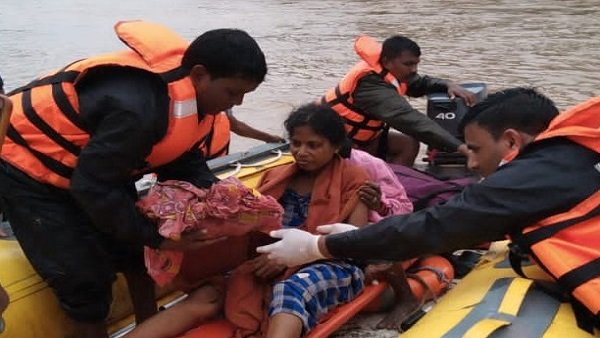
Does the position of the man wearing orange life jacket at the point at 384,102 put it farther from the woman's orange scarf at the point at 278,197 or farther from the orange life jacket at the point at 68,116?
the orange life jacket at the point at 68,116

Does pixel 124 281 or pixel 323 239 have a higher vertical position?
pixel 323 239

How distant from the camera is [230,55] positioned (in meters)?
1.95

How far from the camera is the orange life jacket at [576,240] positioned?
1617 millimetres

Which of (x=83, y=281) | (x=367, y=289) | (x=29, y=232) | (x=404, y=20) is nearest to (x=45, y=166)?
(x=29, y=232)

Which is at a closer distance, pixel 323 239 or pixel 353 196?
pixel 323 239

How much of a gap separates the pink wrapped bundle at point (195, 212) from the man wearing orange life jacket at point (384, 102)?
1.94 metres

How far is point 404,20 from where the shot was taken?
624 inches

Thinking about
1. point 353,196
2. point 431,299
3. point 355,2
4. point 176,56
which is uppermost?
point 176,56

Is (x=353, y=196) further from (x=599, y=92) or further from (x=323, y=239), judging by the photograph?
(x=599, y=92)

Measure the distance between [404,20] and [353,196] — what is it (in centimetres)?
1375

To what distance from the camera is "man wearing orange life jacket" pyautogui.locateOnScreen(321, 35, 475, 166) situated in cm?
403

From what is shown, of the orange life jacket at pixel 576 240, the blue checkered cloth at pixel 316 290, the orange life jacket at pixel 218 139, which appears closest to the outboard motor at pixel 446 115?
the orange life jacket at pixel 218 139

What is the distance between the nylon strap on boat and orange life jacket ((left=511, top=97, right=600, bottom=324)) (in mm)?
93

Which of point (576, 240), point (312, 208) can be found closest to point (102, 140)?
point (312, 208)
